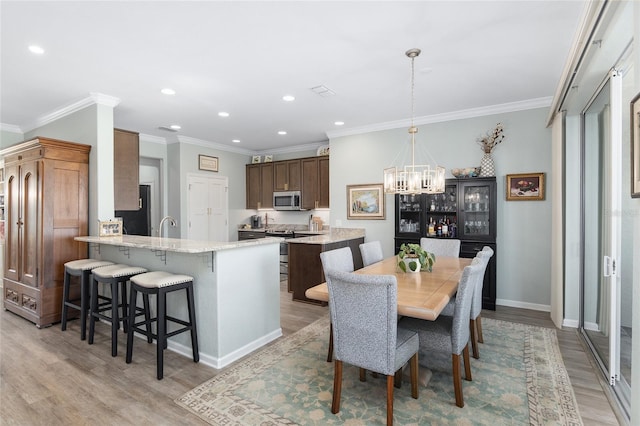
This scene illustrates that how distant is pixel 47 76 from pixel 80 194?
133cm

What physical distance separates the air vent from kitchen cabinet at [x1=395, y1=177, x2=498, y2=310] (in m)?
1.84

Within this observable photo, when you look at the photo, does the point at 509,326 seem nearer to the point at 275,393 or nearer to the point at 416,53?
the point at 275,393

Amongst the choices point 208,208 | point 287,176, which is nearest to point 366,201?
point 287,176

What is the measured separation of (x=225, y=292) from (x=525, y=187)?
12.6 ft

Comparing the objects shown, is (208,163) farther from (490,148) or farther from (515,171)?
(515,171)

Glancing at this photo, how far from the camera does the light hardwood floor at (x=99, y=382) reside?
207 cm

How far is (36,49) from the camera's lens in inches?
108

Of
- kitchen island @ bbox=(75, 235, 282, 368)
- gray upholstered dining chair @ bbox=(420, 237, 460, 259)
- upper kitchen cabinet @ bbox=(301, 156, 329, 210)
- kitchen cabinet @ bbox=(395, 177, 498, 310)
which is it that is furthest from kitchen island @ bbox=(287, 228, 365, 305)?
upper kitchen cabinet @ bbox=(301, 156, 329, 210)

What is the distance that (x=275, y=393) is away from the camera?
2314mm

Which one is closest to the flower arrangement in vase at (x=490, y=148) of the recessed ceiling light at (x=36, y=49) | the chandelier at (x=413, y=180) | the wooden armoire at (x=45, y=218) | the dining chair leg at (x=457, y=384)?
the chandelier at (x=413, y=180)

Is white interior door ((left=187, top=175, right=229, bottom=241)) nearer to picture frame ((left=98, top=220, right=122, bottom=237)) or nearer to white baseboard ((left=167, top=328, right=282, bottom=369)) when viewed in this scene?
picture frame ((left=98, top=220, right=122, bottom=237))

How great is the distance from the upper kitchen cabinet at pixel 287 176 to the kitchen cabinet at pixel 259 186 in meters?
0.16

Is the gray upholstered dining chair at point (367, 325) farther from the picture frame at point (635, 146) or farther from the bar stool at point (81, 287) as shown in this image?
the bar stool at point (81, 287)

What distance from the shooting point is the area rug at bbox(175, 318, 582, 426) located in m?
2.04
